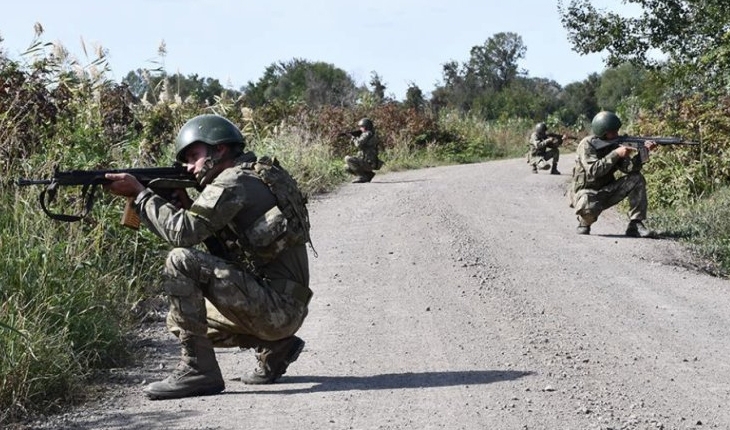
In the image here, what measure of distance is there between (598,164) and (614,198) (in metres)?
0.53

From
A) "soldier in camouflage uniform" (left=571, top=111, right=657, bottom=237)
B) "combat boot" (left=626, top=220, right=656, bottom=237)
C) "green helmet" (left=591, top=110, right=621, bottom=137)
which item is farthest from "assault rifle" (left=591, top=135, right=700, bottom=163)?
"combat boot" (left=626, top=220, right=656, bottom=237)

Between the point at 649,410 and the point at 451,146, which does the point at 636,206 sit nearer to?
the point at 649,410

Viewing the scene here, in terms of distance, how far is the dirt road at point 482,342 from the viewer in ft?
20.2

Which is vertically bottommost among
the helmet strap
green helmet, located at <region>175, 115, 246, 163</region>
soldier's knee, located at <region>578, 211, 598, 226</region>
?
soldier's knee, located at <region>578, 211, 598, 226</region>

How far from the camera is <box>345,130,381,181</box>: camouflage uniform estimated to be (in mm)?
21266

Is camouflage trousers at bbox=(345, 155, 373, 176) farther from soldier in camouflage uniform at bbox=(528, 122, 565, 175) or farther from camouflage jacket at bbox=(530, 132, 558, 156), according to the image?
camouflage jacket at bbox=(530, 132, 558, 156)

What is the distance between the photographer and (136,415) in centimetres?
623

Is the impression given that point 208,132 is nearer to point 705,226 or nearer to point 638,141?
point 638,141

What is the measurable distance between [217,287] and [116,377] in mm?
1219

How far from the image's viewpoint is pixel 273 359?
270 inches

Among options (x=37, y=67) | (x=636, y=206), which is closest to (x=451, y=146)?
(x=636, y=206)

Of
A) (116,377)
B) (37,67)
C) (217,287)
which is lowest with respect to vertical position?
(116,377)

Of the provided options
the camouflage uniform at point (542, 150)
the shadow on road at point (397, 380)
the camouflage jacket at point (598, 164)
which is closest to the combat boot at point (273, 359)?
the shadow on road at point (397, 380)

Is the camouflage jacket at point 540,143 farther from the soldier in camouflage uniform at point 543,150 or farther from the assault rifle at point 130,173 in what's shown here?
the assault rifle at point 130,173
